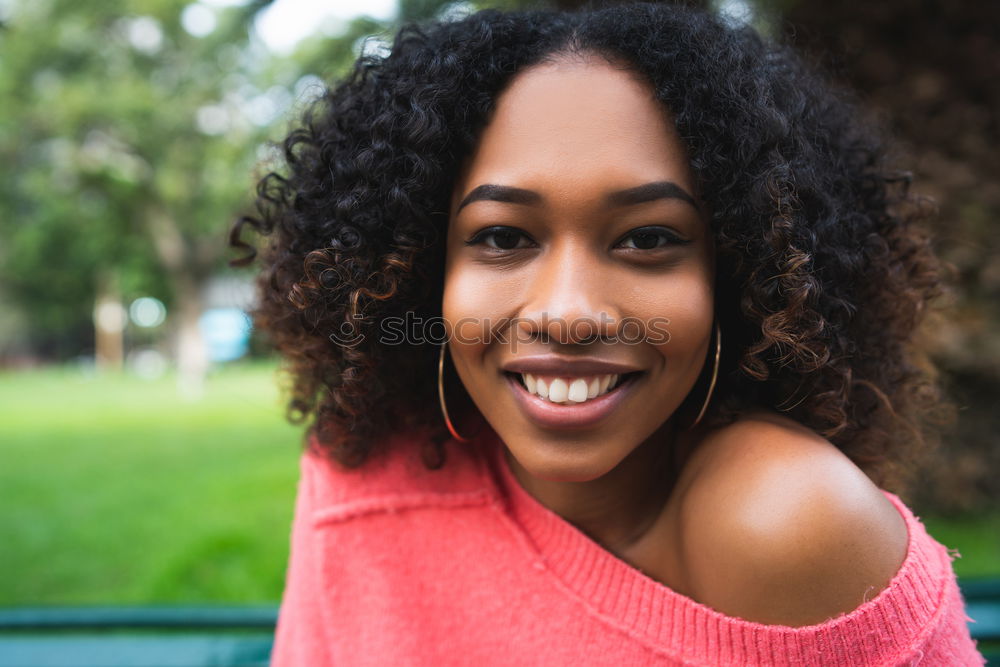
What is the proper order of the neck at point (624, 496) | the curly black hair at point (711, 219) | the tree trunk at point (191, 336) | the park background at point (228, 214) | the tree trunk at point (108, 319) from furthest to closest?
the tree trunk at point (108, 319) < the tree trunk at point (191, 336) < the park background at point (228, 214) < the neck at point (624, 496) < the curly black hair at point (711, 219)

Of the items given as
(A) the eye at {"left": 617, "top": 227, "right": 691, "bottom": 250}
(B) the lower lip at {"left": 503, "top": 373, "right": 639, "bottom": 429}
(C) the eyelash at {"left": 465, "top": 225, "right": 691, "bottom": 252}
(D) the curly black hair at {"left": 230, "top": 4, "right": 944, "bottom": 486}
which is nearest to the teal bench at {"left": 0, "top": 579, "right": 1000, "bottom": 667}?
(D) the curly black hair at {"left": 230, "top": 4, "right": 944, "bottom": 486}

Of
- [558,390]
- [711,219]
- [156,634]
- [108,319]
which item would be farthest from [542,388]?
[108,319]

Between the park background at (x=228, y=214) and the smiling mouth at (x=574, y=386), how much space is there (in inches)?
35.8

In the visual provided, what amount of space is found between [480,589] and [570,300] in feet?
2.35

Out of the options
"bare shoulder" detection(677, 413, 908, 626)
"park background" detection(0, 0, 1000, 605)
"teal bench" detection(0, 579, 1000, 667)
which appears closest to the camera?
"bare shoulder" detection(677, 413, 908, 626)

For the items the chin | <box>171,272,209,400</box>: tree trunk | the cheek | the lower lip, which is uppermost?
the cheek

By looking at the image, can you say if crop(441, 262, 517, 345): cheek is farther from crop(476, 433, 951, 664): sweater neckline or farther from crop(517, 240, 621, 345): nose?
crop(476, 433, 951, 664): sweater neckline

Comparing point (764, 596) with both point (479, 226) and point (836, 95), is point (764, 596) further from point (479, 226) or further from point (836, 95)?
point (836, 95)

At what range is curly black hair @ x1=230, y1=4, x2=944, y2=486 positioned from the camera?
1407mm

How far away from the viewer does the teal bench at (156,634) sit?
228 cm

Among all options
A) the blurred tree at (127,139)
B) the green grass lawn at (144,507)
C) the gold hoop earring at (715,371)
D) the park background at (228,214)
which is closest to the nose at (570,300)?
the gold hoop earring at (715,371)

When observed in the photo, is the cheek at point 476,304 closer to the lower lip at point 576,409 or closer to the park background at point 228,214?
the lower lip at point 576,409

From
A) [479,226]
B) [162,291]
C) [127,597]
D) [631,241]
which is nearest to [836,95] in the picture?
[631,241]

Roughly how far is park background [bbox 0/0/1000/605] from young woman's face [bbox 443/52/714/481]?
57 centimetres
